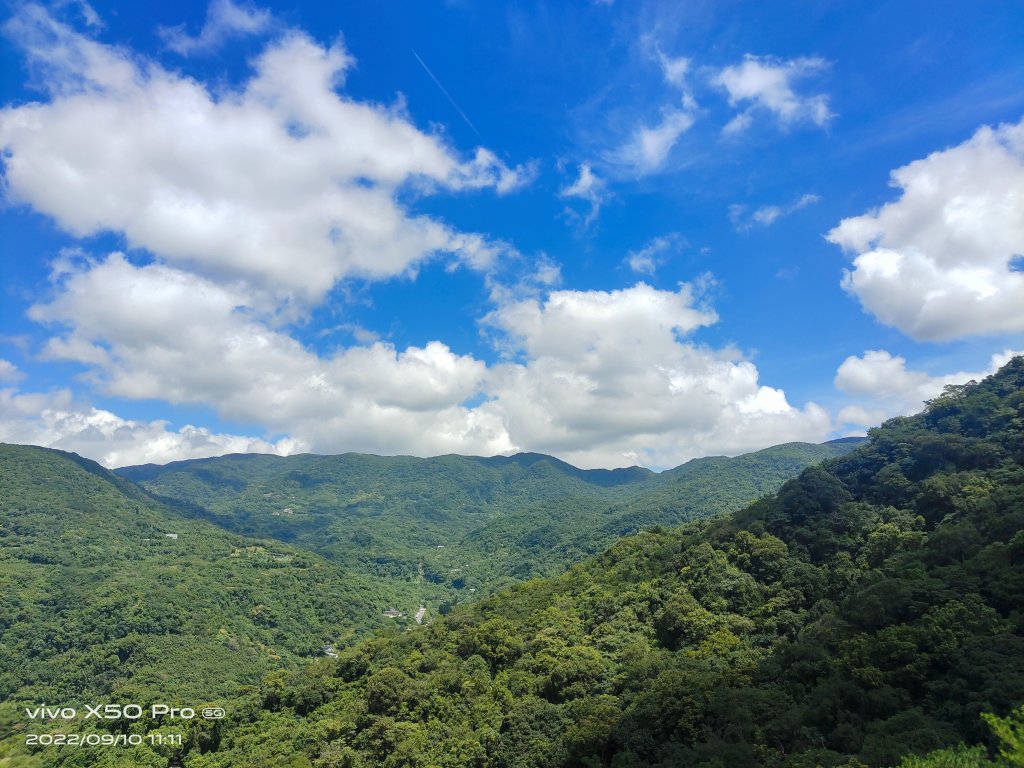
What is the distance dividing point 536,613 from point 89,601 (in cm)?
10316

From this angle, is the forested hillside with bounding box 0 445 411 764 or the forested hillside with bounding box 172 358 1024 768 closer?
the forested hillside with bounding box 172 358 1024 768

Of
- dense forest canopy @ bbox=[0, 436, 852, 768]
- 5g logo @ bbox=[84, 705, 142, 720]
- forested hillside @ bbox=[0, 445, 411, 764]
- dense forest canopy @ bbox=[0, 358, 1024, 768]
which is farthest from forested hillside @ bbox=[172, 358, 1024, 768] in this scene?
forested hillside @ bbox=[0, 445, 411, 764]

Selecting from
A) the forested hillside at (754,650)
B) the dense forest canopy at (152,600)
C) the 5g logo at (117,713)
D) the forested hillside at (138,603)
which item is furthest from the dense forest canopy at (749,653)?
the forested hillside at (138,603)

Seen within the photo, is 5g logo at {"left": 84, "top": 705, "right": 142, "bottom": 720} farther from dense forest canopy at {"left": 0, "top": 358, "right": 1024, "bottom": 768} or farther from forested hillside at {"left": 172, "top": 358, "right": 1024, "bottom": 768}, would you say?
forested hillside at {"left": 172, "top": 358, "right": 1024, "bottom": 768}

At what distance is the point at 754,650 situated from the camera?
4288 cm

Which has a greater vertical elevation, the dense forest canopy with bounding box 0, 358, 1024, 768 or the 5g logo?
the dense forest canopy with bounding box 0, 358, 1024, 768

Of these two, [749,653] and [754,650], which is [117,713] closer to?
[749,653]

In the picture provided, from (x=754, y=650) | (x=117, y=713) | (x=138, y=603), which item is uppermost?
(x=754, y=650)

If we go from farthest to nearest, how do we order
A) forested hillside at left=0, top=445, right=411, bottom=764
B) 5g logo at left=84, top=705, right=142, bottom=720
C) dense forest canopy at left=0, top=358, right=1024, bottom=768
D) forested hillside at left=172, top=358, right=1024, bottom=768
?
forested hillside at left=0, top=445, right=411, bottom=764 → 5g logo at left=84, top=705, right=142, bottom=720 → forested hillside at left=172, top=358, right=1024, bottom=768 → dense forest canopy at left=0, top=358, right=1024, bottom=768

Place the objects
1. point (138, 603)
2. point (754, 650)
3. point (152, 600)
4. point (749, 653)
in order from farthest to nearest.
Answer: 1. point (152, 600)
2. point (138, 603)
3. point (754, 650)
4. point (749, 653)

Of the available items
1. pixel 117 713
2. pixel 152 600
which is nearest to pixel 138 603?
pixel 152 600

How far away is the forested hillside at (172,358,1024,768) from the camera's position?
97.3 ft

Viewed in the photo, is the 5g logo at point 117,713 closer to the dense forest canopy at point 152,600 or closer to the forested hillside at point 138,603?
the dense forest canopy at point 152,600

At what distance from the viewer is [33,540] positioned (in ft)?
495
